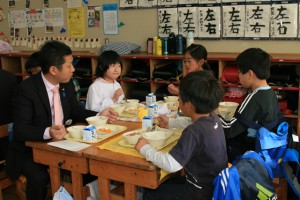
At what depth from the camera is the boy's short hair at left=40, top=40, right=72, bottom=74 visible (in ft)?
7.58

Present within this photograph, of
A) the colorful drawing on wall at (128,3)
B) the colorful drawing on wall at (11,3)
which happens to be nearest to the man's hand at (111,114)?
the colorful drawing on wall at (128,3)

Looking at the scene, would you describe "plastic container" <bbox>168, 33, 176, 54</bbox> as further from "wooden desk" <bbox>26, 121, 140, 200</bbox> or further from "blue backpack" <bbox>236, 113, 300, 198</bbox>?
"wooden desk" <bbox>26, 121, 140, 200</bbox>

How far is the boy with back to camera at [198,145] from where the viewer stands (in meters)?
1.60

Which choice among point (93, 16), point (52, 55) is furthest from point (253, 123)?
point (93, 16)

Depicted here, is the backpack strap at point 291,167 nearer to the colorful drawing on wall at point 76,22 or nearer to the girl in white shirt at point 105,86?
the girl in white shirt at point 105,86

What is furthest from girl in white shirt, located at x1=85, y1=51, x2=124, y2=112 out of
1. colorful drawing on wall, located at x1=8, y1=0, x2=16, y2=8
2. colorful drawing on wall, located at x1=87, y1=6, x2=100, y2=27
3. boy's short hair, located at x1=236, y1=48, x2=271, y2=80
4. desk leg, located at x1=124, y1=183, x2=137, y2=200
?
colorful drawing on wall, located at x1=8, y1=0, x2=16, y2=8

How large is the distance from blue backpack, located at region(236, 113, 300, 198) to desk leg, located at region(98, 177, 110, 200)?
0.86 m

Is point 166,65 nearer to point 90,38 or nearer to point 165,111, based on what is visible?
point 90,38

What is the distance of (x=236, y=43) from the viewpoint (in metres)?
4.39

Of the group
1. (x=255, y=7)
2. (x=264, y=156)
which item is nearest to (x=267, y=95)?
(x=264, y=156)

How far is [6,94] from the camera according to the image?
271cm

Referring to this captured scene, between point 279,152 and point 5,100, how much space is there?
2015mm

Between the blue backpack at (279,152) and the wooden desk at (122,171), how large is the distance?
0.64 m

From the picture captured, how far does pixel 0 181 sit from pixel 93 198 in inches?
34.6
